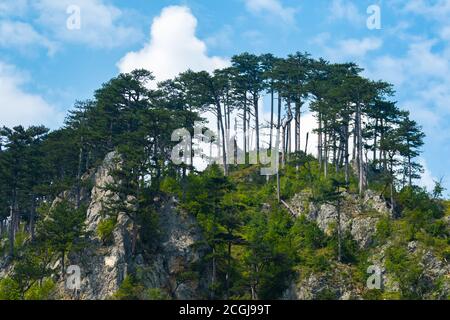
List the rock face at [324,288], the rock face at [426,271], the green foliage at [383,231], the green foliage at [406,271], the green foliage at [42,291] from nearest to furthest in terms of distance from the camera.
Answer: the green foliage at [406,271]
the green foliage at [42,291]
the rock face at [426,271]
the rock face at [324,288]
the green foliage at [383,231]

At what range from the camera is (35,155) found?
57375 millimetres

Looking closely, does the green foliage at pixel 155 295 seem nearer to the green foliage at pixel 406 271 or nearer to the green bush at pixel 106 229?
the green bush at pixel 106 229

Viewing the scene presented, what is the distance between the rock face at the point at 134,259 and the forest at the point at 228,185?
879mm

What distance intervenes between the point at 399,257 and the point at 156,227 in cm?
2078

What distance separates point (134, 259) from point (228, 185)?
9.88 m

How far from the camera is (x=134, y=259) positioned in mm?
42531

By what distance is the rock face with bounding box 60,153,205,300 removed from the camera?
41.2m

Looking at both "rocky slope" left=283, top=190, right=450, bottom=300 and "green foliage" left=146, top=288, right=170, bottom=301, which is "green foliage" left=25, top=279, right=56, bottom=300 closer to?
"green foliage" left=146, top=288, right=170, bottom=301

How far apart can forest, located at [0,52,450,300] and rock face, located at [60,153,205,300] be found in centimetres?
88

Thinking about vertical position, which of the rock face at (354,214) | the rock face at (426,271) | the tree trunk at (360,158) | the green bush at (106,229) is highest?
the tree trunk at (360,158)

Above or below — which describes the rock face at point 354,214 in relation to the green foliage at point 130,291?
above

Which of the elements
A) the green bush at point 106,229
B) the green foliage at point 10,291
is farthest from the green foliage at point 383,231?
the green foliage at point 10,291

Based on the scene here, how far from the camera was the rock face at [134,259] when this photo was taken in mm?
41188
